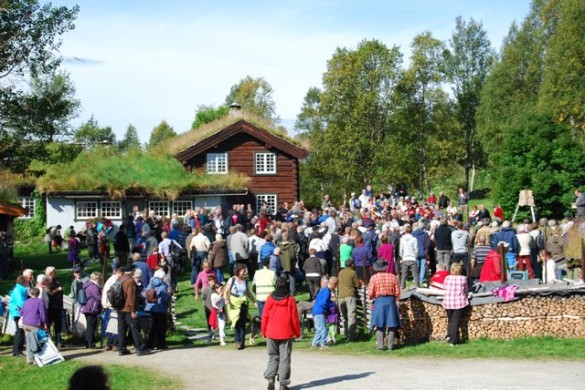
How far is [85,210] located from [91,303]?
21444 mm

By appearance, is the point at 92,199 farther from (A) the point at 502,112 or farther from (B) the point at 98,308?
(A) the point at 502,112

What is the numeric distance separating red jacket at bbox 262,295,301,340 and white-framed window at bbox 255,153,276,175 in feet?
96.7

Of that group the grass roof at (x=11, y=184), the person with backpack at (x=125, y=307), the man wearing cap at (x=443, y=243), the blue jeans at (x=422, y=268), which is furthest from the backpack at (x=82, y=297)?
the grass roof at (x=11, y=184)

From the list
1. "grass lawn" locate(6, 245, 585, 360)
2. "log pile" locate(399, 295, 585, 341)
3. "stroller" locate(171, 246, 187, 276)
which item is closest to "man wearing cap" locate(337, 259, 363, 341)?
"grass lawn" locate(6, 245, 585, 360)

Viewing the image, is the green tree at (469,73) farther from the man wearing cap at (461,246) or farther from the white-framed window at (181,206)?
the man wearing cap at (461,246)

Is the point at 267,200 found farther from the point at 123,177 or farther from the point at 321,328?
the point at 321,328

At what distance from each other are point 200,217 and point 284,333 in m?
17.9

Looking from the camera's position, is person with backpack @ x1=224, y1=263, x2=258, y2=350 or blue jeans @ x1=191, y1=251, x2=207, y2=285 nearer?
person with backpack @ x1=224, y1=263, x2=258, y2=350

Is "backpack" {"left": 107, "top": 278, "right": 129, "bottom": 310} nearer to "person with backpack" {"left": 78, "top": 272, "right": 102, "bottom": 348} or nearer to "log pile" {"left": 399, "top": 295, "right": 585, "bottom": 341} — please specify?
"person with backpack" {"left": 78, "top": 272, "right": 102, "bottom": 348}

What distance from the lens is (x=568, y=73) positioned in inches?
1710

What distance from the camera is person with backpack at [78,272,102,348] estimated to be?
55.7 ft

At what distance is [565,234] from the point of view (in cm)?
2259

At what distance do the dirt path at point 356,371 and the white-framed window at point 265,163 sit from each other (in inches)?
1030

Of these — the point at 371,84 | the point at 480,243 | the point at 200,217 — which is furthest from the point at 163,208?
the point at 371,84
